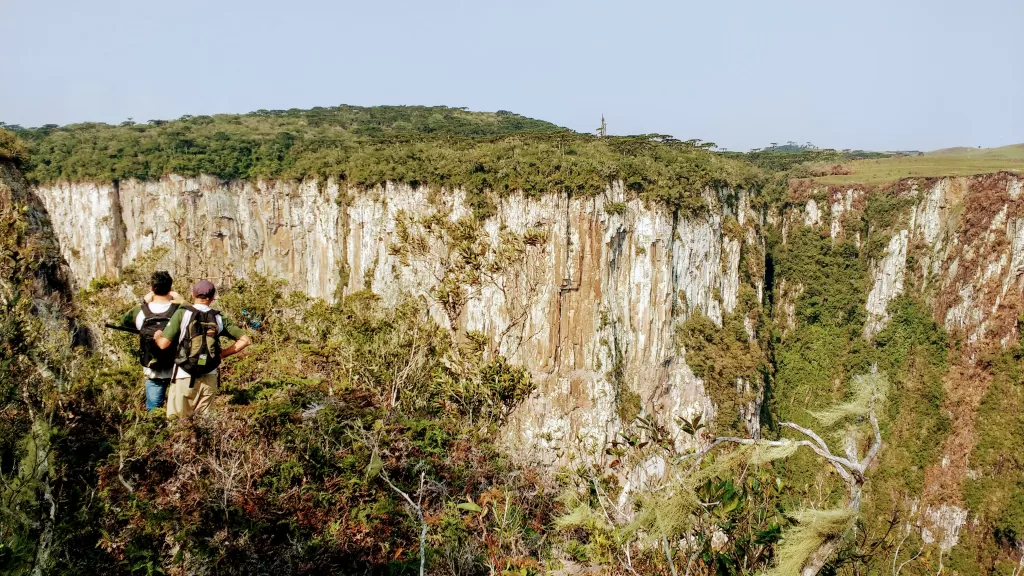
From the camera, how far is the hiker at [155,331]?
5055 mm

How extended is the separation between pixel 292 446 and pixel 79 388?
1.73 m

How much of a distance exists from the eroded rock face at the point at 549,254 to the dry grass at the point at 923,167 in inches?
600

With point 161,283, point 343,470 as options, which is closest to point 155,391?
point 161,283

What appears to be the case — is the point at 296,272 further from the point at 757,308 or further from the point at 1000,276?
the point at 1000,276

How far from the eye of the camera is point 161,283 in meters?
5.23

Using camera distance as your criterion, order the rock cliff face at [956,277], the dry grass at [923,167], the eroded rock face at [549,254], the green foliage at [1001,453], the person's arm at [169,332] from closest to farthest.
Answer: the person's arm at [169,332]
the green foliage at [1001,453]
the eroded rock face at [549,254]
the rock cliff face at [956,277]
the dry grass at [923,167]

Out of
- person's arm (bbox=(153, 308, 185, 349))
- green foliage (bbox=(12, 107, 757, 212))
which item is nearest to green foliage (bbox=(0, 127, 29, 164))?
person's arm (bbox=(153, 308, 185, 349))

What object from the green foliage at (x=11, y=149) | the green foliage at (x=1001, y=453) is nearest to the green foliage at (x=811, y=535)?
the green foliage at (x=11, y=149)

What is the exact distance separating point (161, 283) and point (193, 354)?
78 cm

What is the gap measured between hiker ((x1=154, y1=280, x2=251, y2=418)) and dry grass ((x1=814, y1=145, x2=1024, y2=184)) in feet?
162

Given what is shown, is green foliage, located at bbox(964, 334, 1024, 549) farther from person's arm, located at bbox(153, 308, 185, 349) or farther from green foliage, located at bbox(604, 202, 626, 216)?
person's arm, located at bbox(153, 308, 185, 349)

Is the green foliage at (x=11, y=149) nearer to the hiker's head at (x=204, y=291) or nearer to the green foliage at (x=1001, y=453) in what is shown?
the hiker's head at (x=204, y=291)

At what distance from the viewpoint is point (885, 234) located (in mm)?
45312

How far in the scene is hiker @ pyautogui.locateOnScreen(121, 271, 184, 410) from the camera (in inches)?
199
